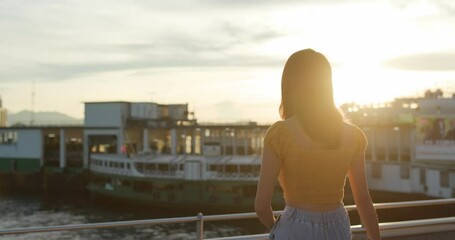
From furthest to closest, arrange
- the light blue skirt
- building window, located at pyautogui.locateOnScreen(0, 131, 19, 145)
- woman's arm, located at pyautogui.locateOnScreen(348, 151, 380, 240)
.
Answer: building window, located at pyautogui.locateOnScreen(0, 131, 19, 145), woman's arm, located at pyautogui.locateOnScreen(348, 151, 380, 240), the light blue skirt

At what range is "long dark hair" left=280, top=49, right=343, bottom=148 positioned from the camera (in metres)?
3.00

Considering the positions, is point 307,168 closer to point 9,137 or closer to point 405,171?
point 405,171

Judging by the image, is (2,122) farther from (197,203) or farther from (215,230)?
(215,230)

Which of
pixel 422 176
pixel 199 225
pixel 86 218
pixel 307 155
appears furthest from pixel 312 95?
pixel 422 176

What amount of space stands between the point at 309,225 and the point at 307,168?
1.04 ft

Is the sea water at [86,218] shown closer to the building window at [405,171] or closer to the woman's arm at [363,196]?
the building window at [405,171]

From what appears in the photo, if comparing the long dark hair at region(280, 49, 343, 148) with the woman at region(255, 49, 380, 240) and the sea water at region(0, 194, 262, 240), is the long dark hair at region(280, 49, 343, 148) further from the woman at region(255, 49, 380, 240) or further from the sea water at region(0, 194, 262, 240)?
the sea water at region(0, 194, 262, 240)

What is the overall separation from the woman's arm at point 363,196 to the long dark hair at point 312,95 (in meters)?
0.26

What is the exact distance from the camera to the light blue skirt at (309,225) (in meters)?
3.03

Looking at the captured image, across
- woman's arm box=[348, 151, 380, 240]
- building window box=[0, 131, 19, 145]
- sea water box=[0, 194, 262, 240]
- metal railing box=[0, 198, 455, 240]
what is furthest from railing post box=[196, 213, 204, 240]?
building window box=[0, 131, 19, 145]

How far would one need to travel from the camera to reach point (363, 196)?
10.6 feet

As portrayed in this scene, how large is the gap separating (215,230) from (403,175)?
2020cm

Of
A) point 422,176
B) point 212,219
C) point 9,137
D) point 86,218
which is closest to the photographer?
point 212,219

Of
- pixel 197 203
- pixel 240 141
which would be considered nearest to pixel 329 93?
pixel 197 203
